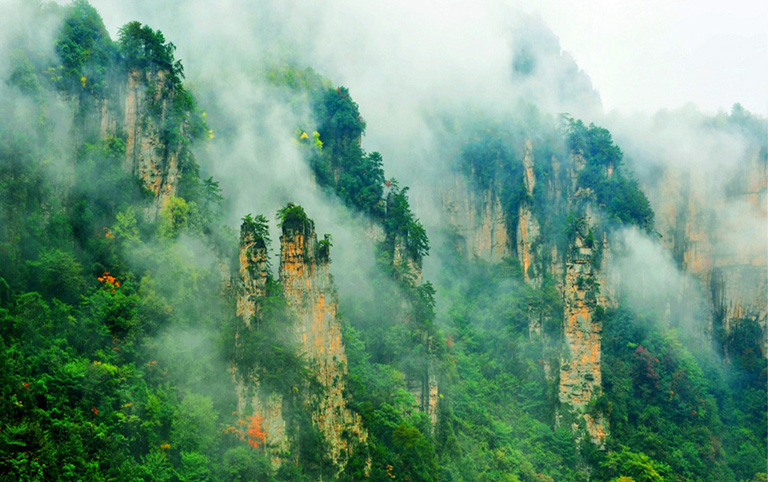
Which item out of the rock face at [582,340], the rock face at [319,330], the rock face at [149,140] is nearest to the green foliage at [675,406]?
the rock face at [582,340]

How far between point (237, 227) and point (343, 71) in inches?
681

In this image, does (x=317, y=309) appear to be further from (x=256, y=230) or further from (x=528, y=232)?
(x=528, y=232)

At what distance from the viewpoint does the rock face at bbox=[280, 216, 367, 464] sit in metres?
27.5

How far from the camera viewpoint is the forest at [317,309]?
78.7ft

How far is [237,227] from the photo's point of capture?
110 ft

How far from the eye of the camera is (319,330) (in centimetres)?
2819

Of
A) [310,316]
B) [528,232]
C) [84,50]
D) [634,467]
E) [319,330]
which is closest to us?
[310,316]

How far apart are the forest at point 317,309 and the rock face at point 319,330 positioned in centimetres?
9

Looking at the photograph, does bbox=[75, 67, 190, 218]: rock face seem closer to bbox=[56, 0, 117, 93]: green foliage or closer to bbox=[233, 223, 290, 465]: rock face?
bbox=[56, 0, 117, 93]: green foliage

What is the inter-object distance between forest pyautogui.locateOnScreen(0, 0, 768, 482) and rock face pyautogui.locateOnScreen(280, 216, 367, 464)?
93 mm

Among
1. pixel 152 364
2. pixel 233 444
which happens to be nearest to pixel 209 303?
pixel 152 364

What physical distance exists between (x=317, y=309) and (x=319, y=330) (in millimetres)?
802

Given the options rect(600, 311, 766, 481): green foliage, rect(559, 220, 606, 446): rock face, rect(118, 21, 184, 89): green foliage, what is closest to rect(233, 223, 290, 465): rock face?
rect(118, 21, 184, 89): green foliage

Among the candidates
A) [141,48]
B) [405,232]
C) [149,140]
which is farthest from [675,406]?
[141,48]
